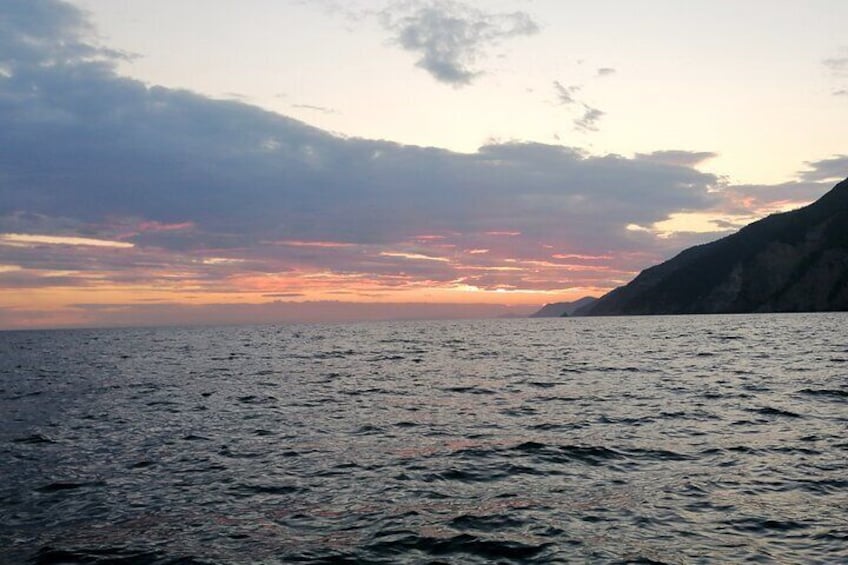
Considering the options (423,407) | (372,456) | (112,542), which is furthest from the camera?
(423,407)

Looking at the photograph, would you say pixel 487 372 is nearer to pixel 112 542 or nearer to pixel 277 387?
pixel 277 387

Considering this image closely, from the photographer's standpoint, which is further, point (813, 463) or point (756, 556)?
point (813, 463)

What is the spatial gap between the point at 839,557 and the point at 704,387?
29486mm

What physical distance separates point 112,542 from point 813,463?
20.0 m

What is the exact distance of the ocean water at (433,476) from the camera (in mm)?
12867

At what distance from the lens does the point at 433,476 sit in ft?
60.9

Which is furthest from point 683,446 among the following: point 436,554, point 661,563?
point 436,554

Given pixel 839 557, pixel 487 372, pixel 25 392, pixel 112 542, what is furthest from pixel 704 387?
pixel 25 392

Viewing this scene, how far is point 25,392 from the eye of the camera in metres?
43.7

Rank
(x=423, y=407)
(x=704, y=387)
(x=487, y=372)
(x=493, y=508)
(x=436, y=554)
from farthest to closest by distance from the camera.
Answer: (x=487, y=372) → (x=704, y=387) → (x=423, y=407) → (x=493, y=508) → (x=436, y=554)

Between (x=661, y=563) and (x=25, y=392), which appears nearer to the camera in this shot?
(x=661, y=563)

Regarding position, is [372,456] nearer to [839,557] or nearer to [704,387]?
[839,557]

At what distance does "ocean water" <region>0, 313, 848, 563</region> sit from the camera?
12.9 meters

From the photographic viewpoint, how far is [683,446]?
21.9 metres
